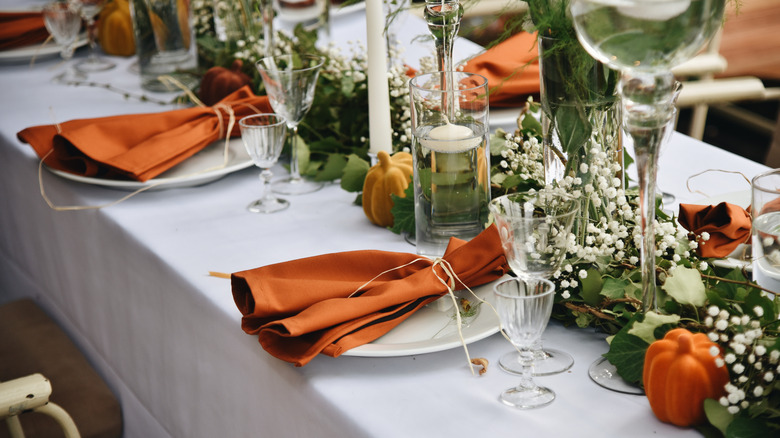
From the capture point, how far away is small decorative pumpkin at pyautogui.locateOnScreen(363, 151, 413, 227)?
1.14m

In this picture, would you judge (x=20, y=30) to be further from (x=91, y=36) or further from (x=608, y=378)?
(x=608, y=378)

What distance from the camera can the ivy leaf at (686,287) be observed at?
2.53ft

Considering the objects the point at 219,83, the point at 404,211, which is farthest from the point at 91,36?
the point at 404,211

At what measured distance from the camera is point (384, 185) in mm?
1146

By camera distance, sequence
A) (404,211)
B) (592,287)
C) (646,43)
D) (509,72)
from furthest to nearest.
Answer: (509,72), (404,211), (592,287), (646,43)

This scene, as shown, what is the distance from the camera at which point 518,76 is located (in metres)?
1.44

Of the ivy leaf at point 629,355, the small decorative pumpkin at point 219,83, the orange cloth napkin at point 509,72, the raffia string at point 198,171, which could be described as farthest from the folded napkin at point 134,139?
the ivy leaf at point 629,355

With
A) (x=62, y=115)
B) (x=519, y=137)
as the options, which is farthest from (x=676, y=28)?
(x=62, y=115)

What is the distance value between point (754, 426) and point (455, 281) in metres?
0.36

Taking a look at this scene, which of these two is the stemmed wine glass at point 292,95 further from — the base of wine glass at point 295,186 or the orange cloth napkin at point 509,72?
the orange cloth napkin at point 509,72

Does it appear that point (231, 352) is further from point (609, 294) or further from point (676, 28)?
point (676, 28)

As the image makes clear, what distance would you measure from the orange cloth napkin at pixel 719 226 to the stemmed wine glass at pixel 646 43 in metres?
0.25

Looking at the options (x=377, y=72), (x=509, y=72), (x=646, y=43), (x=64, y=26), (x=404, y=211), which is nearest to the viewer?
(x=646, y=43)

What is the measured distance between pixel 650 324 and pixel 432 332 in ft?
0.75
